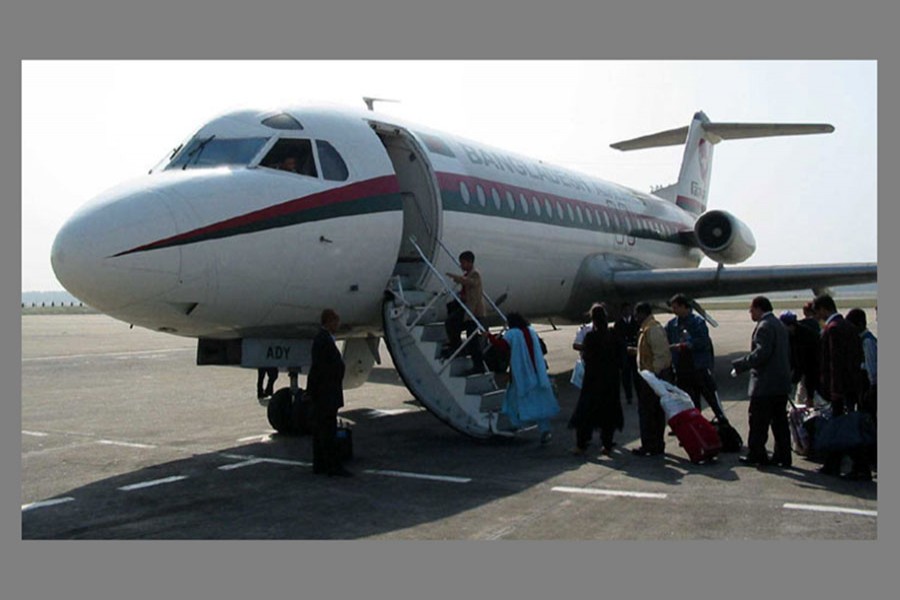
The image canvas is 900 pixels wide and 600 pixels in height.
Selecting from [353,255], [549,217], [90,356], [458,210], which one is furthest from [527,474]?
[90,356]

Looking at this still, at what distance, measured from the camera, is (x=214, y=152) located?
30.9 feet

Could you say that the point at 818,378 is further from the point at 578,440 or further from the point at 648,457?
the point at 578,440

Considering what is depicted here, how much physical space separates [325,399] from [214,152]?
10.3 feet

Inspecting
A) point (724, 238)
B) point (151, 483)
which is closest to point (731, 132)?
point (724, 238)

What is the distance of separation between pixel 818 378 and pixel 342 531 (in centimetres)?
604

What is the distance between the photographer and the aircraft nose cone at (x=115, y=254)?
7.68 m

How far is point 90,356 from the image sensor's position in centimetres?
2744

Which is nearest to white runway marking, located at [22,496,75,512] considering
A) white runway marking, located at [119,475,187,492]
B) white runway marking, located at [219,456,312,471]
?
Result: white runway marking, located at [119,475,187,492]

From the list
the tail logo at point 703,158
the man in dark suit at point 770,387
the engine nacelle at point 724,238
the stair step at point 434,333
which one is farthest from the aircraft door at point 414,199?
the tail logo at point 703,158

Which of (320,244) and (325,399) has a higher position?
(320,244)

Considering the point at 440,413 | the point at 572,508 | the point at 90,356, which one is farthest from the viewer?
the point at 90,356

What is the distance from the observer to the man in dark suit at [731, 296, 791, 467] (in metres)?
8.70

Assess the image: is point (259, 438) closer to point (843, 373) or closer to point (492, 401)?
point (492, 401)

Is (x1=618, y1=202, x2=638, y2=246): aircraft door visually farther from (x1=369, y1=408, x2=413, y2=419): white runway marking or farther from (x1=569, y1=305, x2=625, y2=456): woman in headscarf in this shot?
(x1=569, y1=305, x2=625, y2=456): woman in headscarf
